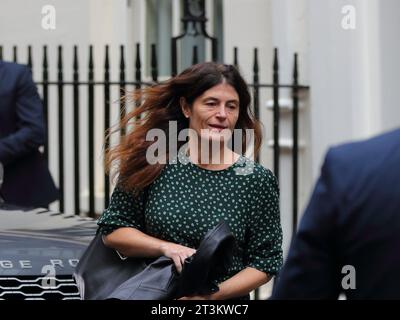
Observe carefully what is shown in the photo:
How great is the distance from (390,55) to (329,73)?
0.46m

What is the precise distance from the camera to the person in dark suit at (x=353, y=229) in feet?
8.16

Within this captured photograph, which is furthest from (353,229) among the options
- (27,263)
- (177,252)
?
(27,263)

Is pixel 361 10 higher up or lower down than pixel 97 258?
higher up

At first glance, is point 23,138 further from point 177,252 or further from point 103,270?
point 177,252

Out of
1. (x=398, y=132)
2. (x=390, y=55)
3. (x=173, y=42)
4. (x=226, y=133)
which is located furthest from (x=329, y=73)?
(x=398, y=132)

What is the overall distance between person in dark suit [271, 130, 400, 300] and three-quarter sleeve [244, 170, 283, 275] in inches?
57.8

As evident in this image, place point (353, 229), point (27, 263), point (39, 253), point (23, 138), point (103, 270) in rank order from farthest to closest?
1. point (23, 138)
2. point (39, 253)
3. point (27, 263)
4. point (103, 270)
5. point (353, 229)

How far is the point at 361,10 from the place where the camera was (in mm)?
8680

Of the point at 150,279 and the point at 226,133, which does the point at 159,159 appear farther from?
the point at 150,279

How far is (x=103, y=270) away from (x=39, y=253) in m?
0.94

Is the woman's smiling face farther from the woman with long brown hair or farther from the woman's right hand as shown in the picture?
the woman's right hand

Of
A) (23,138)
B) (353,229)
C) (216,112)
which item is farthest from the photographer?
(23,138)

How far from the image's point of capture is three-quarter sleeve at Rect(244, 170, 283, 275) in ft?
13.5

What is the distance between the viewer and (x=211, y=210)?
411 centimetres
